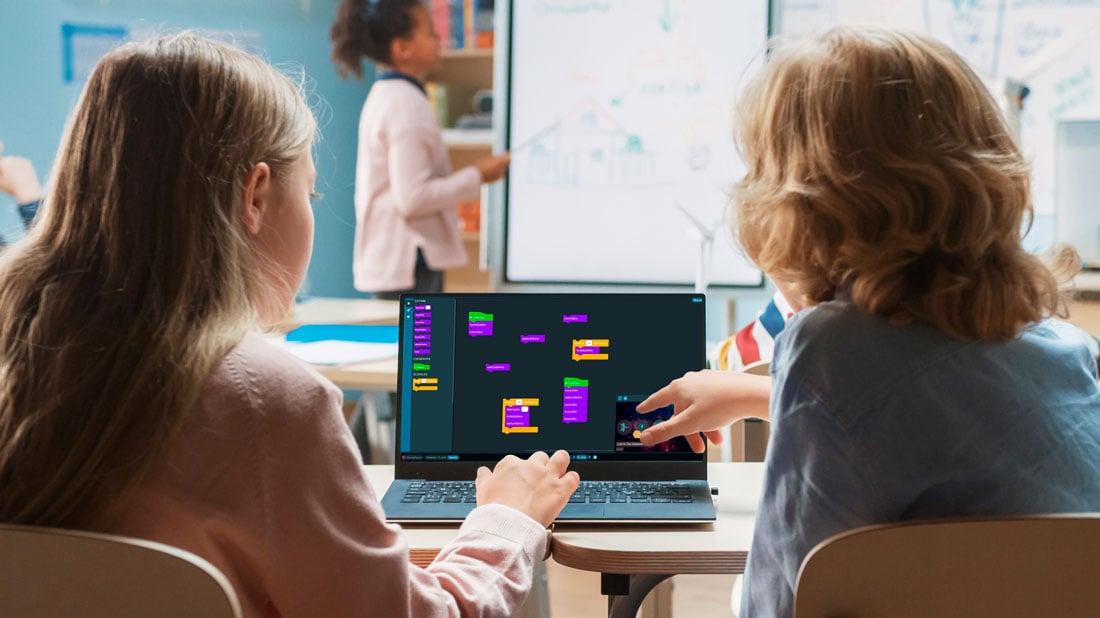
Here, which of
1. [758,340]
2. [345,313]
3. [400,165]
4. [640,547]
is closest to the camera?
[640,547]

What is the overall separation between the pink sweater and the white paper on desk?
126 centimetres

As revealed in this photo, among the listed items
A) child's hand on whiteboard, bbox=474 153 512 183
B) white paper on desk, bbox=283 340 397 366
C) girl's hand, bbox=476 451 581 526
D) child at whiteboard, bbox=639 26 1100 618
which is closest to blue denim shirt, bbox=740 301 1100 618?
child at whiteboard, bbox=639 26 1100 618

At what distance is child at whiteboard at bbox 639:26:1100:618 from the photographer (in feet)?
3.13

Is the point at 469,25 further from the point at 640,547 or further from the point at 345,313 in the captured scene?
the point at 640,547

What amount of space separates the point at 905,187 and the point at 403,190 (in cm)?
241

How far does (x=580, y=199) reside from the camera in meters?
3.17

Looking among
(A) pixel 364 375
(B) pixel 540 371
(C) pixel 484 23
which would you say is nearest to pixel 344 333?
(A) pixel 364 375

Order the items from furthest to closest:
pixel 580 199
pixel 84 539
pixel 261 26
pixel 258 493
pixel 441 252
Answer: pixel 261 26 → pixel 441 252 → pixel 580 199 → pixel 258 493 → pixel 84 539

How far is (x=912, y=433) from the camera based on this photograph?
0.95 meters

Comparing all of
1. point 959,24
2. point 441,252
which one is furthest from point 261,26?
point 959,24

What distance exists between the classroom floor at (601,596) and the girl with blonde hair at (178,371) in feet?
6.14

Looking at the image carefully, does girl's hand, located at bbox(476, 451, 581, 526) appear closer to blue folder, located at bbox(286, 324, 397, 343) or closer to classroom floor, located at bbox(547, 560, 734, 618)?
blue folder, located at bbox(286, 324, 397, 343)

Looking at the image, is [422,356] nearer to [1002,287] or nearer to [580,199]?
[1002,287]

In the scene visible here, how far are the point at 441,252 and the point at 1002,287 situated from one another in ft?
8.33
